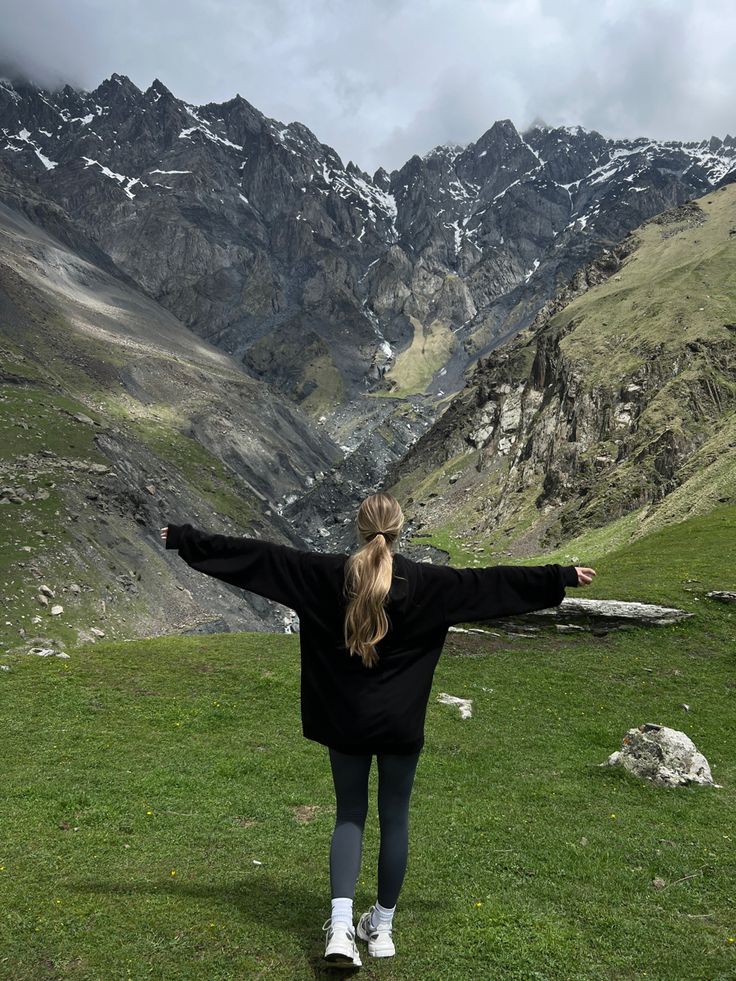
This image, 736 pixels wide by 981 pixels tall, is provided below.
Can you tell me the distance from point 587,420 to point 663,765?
9927 cm

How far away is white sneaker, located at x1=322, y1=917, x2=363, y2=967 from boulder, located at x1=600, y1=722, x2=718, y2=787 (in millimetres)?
11467

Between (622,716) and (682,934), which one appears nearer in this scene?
(682,934)

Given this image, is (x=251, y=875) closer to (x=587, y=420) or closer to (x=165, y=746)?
(x=165, y=746)

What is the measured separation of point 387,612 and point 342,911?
3.25 m

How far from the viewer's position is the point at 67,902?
341 inches

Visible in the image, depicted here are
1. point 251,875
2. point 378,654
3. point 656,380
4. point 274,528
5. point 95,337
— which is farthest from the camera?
point 95,337

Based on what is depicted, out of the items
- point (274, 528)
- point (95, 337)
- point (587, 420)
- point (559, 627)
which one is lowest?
point (274, 528)

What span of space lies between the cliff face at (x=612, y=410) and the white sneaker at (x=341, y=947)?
164 ft

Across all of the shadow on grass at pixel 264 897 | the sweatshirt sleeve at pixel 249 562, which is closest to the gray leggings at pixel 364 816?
the shadow on grass at pixel 264 897

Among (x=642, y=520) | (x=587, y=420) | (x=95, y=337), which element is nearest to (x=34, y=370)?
(x=95, y=337)

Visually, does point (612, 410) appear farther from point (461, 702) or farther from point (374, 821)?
point (374, 821)

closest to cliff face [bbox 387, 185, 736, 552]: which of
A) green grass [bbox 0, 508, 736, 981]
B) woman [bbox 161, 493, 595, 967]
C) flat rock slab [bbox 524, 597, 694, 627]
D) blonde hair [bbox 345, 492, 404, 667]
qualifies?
flat rock slab [bbox 524, 597, 694, 627]

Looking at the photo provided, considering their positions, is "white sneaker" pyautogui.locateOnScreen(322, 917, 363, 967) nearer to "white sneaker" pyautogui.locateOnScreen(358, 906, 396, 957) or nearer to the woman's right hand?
"white sneaker" pyautogui.locateOnScreen(358, 906, 396, 957)

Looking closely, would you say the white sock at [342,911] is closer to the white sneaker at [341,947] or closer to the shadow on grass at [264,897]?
the white sneaker at [341,947]
